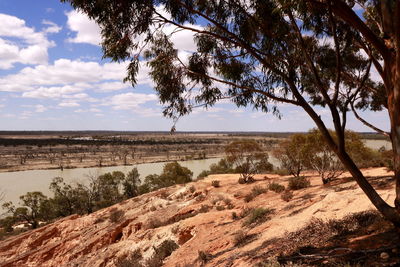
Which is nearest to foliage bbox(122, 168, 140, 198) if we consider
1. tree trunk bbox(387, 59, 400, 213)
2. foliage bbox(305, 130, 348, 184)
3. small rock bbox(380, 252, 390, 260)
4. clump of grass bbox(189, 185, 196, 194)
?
clump of grass bbox(189, 185, 196, 194)

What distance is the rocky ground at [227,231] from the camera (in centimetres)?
568

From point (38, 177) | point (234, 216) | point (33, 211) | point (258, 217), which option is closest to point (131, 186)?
point (33, 211)

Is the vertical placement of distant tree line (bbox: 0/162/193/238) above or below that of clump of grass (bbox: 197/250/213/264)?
below

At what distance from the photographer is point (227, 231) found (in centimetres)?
1005

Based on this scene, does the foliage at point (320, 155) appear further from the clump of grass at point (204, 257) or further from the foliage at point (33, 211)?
the foliage at point (33, 211)

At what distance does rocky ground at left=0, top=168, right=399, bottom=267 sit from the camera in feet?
18.6

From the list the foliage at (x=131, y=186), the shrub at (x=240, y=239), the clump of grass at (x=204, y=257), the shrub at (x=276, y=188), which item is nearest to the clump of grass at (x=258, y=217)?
the shrub at (x=240, y=239)

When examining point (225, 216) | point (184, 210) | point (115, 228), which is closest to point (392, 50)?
point (225, 216)

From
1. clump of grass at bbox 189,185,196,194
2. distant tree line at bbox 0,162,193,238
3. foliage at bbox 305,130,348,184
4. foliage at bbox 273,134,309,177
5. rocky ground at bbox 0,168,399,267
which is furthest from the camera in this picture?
distant tree line at bbox 0,162,193,238

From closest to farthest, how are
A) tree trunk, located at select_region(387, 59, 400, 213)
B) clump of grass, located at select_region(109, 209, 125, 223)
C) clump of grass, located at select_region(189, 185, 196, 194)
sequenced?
tree trunk, located at select_region(387, 59, 400, 213), clump of grass, located at select_region(109, 209, 125, 223), clump of grass, located at select_region(189, 185, 196, 194)

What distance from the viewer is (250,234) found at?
873 centimetres

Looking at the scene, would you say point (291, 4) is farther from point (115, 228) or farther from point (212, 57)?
point (115, 228)

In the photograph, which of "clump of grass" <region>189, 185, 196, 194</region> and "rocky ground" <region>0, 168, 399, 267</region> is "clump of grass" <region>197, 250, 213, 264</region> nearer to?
"rocky ground" <region>0, 168, 399, 267</region>

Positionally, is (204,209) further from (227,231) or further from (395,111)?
(395,111)
